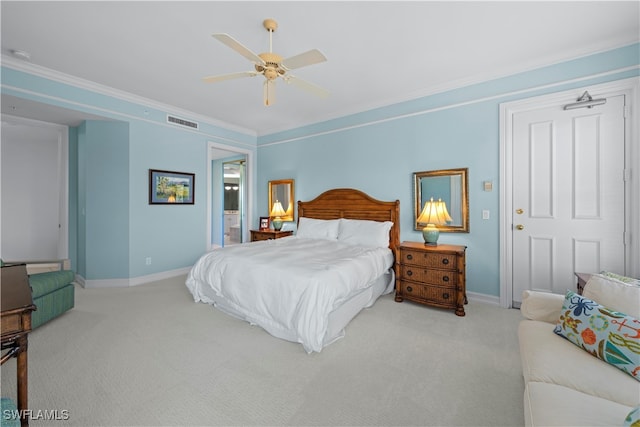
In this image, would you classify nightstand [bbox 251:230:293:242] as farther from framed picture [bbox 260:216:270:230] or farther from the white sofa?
the white sofa

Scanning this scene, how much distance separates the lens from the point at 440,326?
2777 mm

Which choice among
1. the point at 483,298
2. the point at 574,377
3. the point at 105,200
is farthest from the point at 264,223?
the point at 574,377

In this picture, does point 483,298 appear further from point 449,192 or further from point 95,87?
point 95,87

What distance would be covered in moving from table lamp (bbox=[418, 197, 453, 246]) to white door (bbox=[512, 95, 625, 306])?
0.77 meters

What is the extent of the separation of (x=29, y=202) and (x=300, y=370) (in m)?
6.01

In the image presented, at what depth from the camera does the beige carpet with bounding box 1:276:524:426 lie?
1611mm

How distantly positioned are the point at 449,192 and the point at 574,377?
2659 millimetres

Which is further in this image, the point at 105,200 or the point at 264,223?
the point at 264,223

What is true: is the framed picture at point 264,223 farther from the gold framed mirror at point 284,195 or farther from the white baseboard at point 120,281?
the white baseboard at point 120,281

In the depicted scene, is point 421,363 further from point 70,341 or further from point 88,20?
point 88,20

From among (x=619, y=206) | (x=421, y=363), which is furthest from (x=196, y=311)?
(x=619, y=206)

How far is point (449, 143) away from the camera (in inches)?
142

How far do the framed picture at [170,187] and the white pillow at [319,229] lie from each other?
222 centimetres

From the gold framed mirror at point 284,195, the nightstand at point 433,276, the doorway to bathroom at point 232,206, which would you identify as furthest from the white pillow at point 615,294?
the doorway to bathroom at point 232,206
